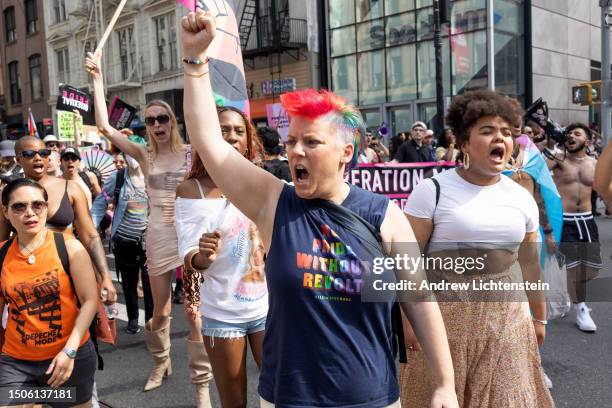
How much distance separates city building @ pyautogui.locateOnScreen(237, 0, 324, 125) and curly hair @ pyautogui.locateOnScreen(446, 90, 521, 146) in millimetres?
20638

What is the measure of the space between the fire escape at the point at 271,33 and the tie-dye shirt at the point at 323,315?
882 inches

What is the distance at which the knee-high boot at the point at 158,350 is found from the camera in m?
4.27

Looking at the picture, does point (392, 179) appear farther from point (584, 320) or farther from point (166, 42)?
point (166, 42)

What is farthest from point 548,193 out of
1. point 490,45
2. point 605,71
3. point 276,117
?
point 490,45

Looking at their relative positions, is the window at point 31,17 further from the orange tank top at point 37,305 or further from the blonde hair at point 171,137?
the orange tank top at point 37,305

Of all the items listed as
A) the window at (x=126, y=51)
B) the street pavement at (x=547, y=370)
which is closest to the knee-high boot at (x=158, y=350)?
the street pavement at (x=547, y=370)

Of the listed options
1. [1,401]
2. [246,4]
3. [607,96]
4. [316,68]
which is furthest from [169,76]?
[1,401]

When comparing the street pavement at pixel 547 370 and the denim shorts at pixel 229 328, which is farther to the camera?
the street pavement at pixel 547 370

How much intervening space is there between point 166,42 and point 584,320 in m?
23.0

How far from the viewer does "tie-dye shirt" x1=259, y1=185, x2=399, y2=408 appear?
6.02 ft

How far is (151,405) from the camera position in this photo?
405 centimetres

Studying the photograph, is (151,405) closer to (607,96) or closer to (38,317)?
(38,317)

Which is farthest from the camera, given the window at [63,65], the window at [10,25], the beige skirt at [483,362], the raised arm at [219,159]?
the window at [10,25]

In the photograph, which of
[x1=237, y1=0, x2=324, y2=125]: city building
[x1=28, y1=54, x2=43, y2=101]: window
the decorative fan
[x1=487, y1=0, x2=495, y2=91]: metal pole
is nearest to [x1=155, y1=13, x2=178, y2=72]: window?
[x1=237, y1=0, x2=324, y2=125]: city building
